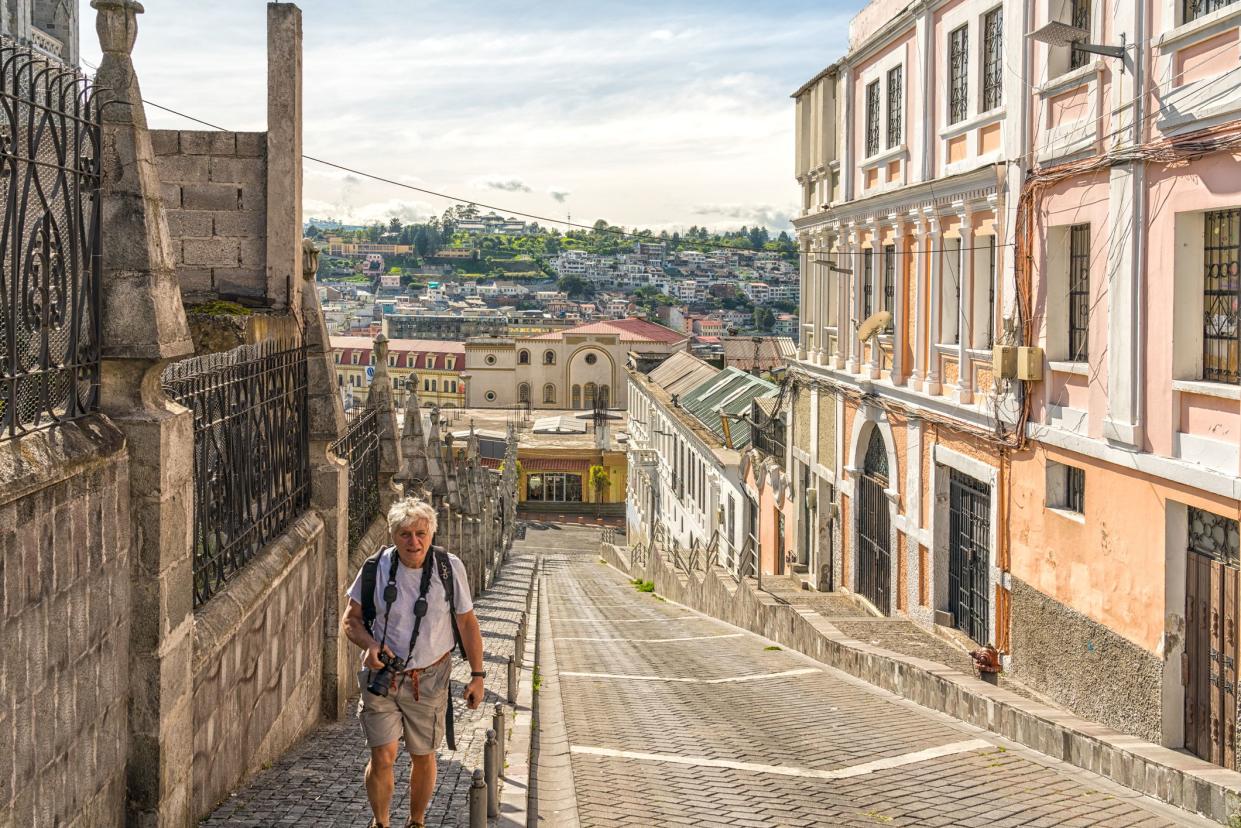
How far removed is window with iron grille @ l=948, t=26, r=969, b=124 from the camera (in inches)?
623

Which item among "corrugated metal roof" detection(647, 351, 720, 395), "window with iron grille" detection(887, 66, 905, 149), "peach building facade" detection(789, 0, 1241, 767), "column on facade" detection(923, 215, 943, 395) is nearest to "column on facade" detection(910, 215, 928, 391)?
"peach building facade" detection(789, 0, 1241, 767)

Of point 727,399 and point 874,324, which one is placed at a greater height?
point 874,324

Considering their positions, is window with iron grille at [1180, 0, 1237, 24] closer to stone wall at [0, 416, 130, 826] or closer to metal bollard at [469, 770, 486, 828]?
metal bollard at [469, 770, 486, 828]

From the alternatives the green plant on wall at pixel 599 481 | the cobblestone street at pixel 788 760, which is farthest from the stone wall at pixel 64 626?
the green plant on wall at pixel 599 481

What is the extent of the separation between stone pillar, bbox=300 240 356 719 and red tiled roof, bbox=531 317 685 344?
77.9 metres

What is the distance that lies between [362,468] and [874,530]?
32.1ft

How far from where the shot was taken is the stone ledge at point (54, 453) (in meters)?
4.56

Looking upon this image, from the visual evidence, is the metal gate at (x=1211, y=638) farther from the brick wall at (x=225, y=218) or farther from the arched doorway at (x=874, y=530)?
the arched doorway at (x=874, y=530)

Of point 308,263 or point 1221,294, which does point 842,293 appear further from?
point 308,263

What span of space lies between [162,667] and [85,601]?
0.76 metres

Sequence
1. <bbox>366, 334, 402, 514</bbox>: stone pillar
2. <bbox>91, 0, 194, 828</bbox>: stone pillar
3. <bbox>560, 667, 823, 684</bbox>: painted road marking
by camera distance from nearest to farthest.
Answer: <bbox>91, 0, 194, 828</bbox>: stone pillar
<bbox>366, 334, 402, 514</bbox>: stone pillar
<bbox>560, 667, 823, 684</bbox>: painted road marking

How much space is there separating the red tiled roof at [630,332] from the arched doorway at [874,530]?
67786mm

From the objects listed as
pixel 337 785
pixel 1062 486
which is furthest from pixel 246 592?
pixel 1062 486

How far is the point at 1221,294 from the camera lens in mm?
10141
